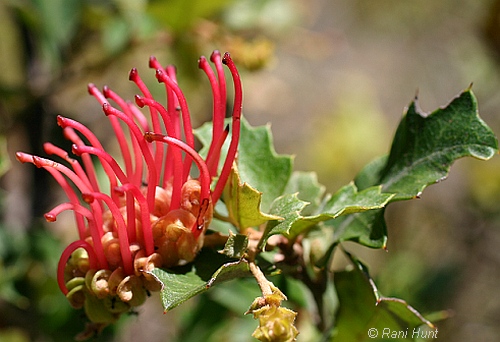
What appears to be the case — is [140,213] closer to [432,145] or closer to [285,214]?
[285,214]

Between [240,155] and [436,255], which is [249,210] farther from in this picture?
[436,255]

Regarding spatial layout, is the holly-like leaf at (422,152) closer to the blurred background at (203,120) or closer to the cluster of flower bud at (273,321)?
the blurred background at (203,120)

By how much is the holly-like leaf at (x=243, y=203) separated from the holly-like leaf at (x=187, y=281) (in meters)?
Result: 0.06

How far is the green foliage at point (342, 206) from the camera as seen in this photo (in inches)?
24.8

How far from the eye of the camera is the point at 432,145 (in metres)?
0.71

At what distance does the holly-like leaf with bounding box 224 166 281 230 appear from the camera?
633 mm

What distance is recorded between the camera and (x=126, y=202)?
0.63 metres

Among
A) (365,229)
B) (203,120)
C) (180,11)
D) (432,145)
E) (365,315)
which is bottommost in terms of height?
(365,315)

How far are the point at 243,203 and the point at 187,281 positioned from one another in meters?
0.10

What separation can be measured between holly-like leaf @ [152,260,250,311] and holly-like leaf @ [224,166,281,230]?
62 mm

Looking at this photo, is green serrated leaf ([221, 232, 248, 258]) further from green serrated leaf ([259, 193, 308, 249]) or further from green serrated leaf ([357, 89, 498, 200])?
green serrated leaf ([357, 89, 498, 200])

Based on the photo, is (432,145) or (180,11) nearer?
(432,145)

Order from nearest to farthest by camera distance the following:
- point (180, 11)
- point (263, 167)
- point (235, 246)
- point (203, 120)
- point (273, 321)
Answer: point (273, 321) < point (235, 246) < point (263, 167) < point (180, 11) < point (203, 120)

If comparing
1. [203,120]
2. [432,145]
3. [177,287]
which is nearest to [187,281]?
[177,287]
